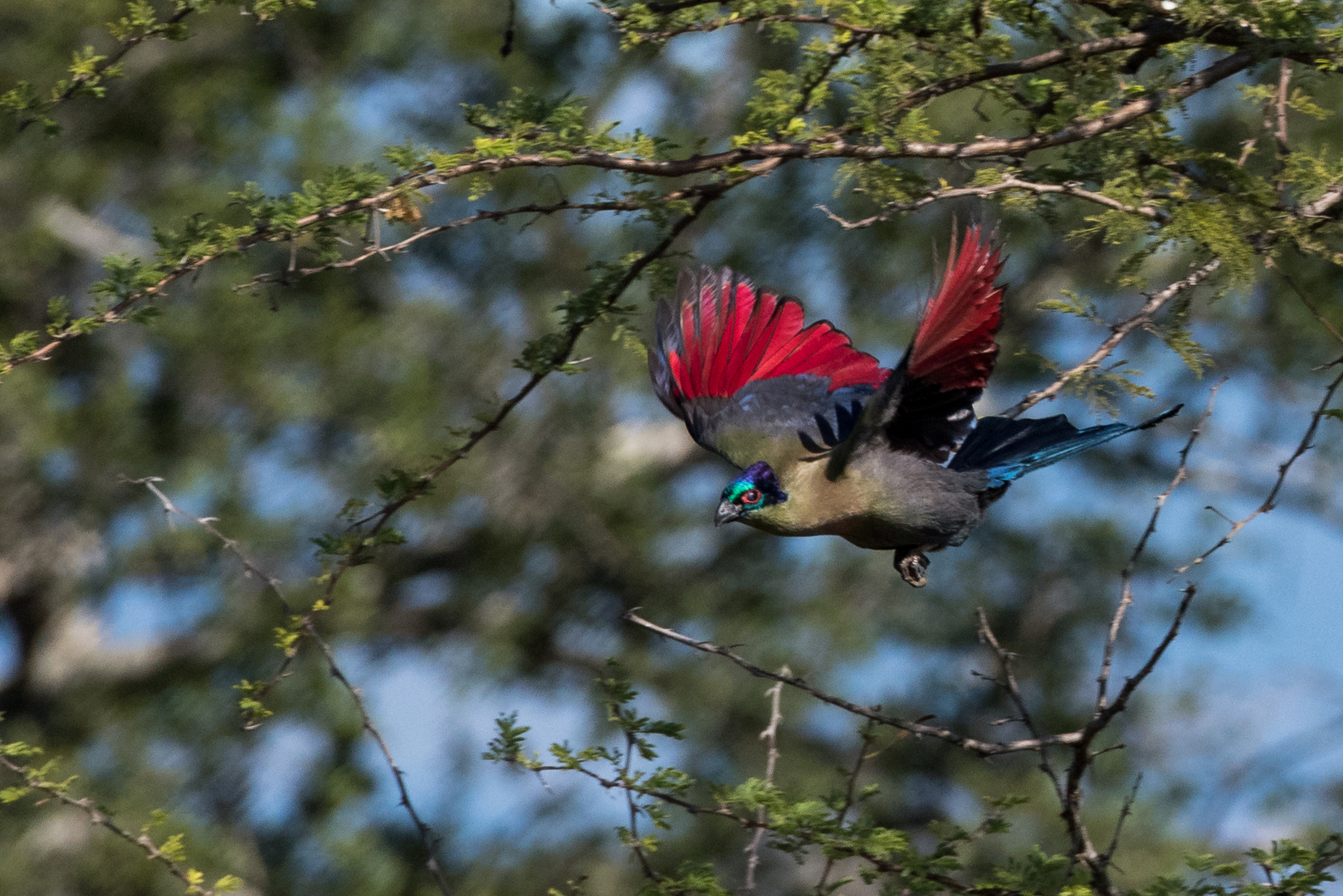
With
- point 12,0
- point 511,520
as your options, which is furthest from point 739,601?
point 12,0

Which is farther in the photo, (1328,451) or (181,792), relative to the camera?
(1328,451)

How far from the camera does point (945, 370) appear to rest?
2217mm

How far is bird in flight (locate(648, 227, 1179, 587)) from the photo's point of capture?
2.16 meters

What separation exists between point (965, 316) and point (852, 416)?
0.54m

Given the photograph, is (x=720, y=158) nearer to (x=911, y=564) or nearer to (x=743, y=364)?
(x=743, y=364)

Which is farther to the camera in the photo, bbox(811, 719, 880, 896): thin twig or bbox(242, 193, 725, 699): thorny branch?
bbox(242, 193, 725, 699): thorny branch

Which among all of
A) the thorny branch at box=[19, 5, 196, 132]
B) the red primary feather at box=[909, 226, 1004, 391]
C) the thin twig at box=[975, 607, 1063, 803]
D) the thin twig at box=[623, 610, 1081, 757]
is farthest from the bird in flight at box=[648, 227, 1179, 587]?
the thorny branch at box=[19, 5, 196, 132]

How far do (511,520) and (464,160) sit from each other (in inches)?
184

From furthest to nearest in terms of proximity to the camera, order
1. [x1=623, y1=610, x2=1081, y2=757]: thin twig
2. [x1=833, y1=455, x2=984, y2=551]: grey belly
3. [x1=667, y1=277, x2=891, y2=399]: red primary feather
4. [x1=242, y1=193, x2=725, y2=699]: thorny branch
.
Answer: [x1=667, y1=277, x2=891, y2=399]: red primary feather → [x1=833, y1=455, x2=984, y2=551]: grey belly → [x1=242, y1=193, x2=725, y2=699]: thorny branch → [x1=623, y1=610, x2=1081, y2=757]: thin twig

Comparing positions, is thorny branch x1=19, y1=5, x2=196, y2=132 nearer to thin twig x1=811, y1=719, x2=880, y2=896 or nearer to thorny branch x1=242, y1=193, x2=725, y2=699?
thorny branch x1=242, y1=193, x2=725, y2=699

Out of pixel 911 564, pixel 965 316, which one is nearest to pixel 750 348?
pixel 911 564

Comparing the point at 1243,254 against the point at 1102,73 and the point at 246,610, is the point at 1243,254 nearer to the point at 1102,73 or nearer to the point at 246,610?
the point at 1102,73

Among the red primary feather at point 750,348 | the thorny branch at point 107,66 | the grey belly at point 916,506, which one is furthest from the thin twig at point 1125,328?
the thorny branch at point 107,66

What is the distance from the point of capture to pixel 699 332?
2.81 meters
